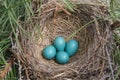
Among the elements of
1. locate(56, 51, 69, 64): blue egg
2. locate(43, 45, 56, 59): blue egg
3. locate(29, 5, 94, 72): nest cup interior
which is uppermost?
locate(29, 5, 94, 72): nest cup interior

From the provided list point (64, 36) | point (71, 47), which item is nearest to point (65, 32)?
point (64, 36)

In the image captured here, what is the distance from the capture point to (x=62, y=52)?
1.93 m

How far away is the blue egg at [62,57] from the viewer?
6.20 ft

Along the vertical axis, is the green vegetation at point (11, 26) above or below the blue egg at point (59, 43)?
above

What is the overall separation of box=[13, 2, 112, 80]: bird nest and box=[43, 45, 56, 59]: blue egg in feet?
0.09

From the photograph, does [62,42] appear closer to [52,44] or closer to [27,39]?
[52,44]

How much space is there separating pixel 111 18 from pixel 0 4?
553 mm

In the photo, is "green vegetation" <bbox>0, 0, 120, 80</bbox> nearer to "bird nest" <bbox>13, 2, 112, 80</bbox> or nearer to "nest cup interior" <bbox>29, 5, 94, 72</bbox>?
"bird nest" <bbox>13, 2, 112, 80</bbox>

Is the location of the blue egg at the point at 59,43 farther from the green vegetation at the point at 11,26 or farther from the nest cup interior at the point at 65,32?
the green vegetation at the point at 11,26

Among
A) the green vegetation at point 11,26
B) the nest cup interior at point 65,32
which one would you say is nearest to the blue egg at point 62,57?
the nest cup interior at point 65,32

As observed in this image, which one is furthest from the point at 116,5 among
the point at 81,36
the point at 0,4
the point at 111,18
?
the point at 0,4

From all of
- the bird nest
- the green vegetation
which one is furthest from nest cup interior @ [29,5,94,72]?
the green vegetation

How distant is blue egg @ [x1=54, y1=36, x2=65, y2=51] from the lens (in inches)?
76.7

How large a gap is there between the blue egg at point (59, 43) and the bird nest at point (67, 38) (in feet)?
0.22
